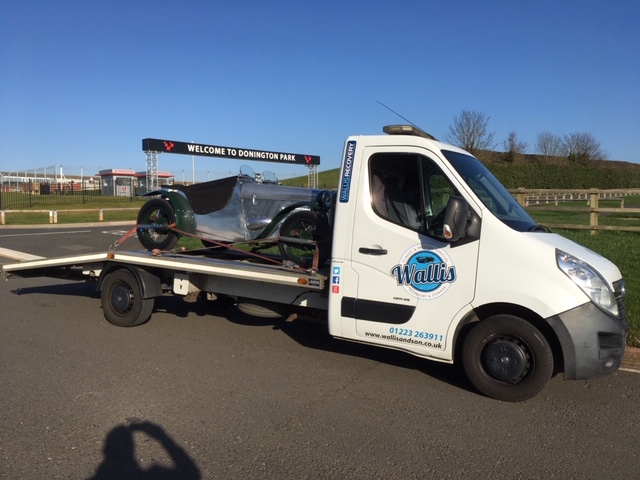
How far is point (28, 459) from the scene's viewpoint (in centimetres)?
364

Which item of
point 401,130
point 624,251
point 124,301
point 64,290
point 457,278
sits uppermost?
point 401,130

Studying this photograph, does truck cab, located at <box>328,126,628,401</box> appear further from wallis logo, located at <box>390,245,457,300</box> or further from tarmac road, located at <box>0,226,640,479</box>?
tarmac road, located at <box>0,226,640,479</box>

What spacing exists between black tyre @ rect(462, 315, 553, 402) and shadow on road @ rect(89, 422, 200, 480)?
2420 mm

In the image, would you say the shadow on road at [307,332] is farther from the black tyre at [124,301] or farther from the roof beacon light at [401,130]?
the roof beacon light at [401,130]

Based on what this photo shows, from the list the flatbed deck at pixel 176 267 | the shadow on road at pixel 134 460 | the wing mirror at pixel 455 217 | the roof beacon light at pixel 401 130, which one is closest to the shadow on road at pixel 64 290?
the flatbed deck at pixel 176 267

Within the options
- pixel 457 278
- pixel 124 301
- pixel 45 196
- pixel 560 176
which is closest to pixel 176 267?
pixel 124 301

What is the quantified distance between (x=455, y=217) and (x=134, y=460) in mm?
2926

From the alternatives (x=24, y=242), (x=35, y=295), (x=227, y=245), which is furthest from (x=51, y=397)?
(x=24, y=242)

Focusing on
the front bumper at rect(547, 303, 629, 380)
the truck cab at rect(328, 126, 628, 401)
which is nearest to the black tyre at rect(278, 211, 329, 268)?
the truck cab at rect(328, 126, 628, 401)

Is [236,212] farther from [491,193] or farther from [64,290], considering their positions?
[64,290]

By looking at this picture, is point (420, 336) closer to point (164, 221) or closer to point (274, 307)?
point (274, 307)

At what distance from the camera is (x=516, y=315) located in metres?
4.55

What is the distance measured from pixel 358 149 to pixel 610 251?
7835 mm

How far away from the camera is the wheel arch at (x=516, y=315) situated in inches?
177
